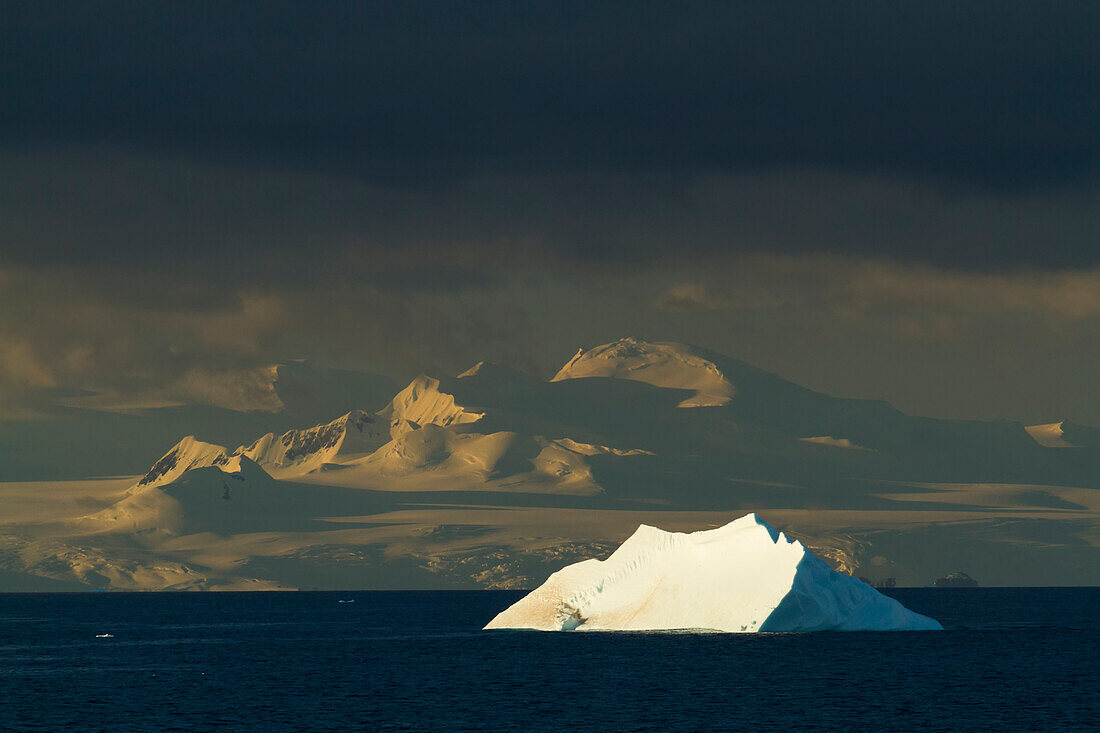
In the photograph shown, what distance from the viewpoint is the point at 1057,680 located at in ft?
384

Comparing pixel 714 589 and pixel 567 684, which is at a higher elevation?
pixel 714 589

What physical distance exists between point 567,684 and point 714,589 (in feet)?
109

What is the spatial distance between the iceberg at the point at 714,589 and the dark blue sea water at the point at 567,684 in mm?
2553

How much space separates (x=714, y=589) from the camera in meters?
140

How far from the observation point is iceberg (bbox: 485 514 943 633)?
452ft

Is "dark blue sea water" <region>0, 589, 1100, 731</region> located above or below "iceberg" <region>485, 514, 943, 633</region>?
below

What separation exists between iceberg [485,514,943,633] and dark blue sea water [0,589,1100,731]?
8.38 ft

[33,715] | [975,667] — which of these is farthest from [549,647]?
[33,715]

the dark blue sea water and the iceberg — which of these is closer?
the dark blue sea water

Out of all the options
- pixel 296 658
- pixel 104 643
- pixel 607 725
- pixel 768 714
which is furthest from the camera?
pixel 104 643

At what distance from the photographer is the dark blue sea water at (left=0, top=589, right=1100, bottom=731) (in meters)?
91.1

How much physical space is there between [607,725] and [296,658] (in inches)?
2363

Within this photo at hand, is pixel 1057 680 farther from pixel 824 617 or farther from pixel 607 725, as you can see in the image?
pixel 607 725

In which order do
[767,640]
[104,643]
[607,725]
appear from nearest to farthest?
[607,725] < [767,640] < [104,643]
